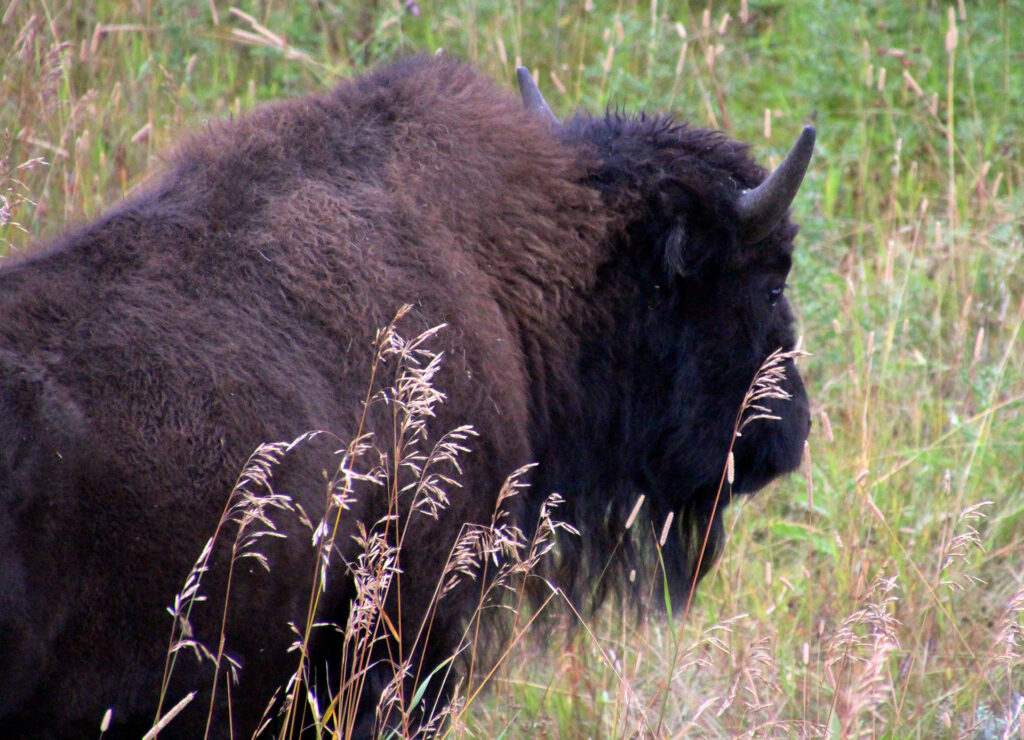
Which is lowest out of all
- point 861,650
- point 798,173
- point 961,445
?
point 861,650

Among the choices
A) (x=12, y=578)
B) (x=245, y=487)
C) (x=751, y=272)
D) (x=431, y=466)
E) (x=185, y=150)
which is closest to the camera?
(x=12, y=578)

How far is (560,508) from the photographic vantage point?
2.85 m

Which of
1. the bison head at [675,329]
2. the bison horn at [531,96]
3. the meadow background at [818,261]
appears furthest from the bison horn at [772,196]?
the bison horn at [531,96]

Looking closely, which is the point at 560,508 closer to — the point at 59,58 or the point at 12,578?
the point at 12,578

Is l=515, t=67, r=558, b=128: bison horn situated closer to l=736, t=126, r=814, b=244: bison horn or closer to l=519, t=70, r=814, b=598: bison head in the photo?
l=519, t=70, r=814, b=598: bison head

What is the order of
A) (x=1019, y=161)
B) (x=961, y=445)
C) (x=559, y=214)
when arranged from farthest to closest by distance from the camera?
(x=1019, y=161) < (x=961, y=445) < (x=559, y=214)

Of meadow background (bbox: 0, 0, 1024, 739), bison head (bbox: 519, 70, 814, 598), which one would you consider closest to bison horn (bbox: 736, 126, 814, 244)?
bison head (bbox: 519, 70, 814, 598)

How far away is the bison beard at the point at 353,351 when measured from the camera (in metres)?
1.95

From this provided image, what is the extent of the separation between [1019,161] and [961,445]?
2086 mm

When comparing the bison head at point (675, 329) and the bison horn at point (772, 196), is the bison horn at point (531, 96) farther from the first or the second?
the bison horn at point (772, 196)

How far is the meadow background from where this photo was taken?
3.21m

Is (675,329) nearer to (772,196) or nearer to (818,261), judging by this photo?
(772,196)

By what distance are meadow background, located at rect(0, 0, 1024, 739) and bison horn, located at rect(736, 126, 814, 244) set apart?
497mm

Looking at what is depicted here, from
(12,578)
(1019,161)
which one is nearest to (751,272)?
(12,578)
